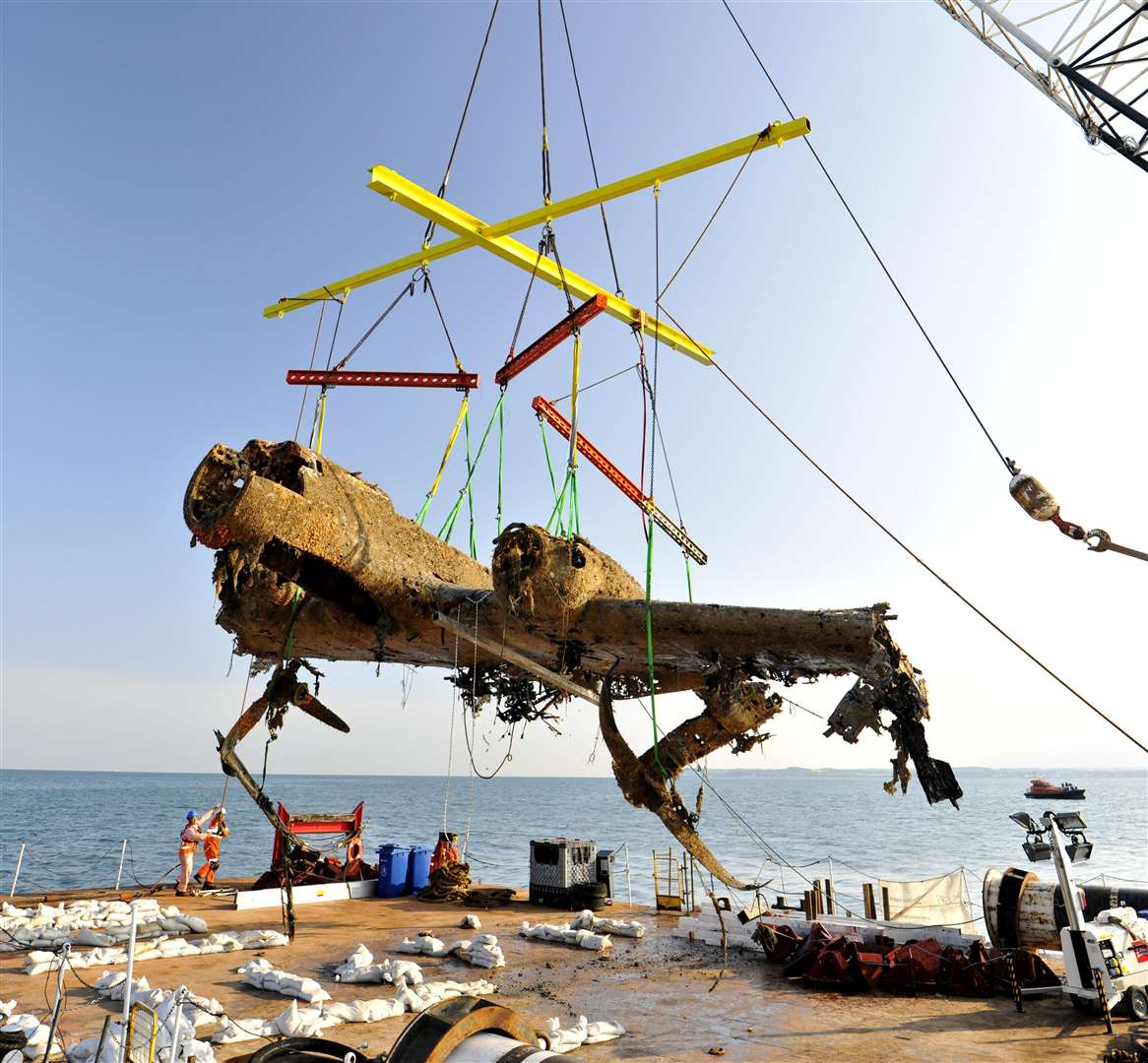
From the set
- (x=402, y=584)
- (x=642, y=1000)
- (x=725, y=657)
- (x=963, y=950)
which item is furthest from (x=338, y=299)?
(x=963, y=950)

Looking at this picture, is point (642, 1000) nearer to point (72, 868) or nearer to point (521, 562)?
point (521, 562)

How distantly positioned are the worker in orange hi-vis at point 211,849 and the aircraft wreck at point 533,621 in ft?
20.8

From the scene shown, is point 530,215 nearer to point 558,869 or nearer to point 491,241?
point 491,241

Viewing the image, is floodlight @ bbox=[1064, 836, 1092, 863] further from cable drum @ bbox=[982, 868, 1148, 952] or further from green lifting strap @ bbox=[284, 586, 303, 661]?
green lifting strap @ bbox=[284, 586, 303, 661]

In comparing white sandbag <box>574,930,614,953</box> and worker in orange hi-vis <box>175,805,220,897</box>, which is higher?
worker in orange hi-vis <box>175,805,220,897</box>

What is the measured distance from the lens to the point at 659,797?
12.1 meters

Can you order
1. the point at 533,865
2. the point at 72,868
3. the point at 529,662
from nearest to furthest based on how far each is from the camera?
the point at 529,662 → the point at 533,865 → the point at 72,868

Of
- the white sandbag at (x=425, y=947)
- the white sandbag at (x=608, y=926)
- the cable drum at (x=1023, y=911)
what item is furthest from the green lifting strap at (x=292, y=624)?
the cable drum at (x=1023, y=911)

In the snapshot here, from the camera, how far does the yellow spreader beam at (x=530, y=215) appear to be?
58.4 ft

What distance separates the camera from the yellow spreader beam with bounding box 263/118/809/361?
17797mm

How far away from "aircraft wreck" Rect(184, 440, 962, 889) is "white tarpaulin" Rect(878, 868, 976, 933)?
568 centimetres

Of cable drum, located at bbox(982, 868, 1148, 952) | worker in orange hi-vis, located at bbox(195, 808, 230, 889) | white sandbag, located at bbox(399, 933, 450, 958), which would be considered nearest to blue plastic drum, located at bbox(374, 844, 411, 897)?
worker in orange hi-vis, located at bbox(195, 808, 230, 889)

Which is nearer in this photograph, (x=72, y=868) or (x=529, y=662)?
(x=529, y=662)

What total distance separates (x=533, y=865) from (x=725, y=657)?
10393mm
